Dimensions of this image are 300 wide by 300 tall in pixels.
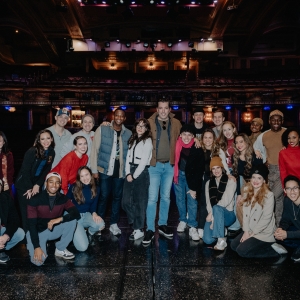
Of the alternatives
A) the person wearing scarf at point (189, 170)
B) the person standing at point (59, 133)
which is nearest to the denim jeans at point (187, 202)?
the person wearing scarf at point (189, 170)

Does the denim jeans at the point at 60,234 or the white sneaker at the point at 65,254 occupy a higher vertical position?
the denim jeans at the point at 60,234

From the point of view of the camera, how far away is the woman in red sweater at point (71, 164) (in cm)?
385

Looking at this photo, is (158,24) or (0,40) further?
(0,40)

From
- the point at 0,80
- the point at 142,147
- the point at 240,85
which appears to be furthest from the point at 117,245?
the point at 0,80

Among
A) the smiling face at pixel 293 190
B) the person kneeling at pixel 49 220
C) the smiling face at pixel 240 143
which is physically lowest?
the person kneeling at pixel 49 220

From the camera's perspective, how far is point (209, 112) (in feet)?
82.2

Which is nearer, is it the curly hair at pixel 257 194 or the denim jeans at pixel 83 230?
the curly hair at pixel 257 194

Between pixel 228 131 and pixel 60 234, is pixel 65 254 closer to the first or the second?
pixel 60 234

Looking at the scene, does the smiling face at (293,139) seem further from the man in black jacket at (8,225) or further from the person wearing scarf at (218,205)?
the man in black jacket at (8,225)

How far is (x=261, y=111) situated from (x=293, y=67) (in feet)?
29.2

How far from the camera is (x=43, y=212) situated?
3361mm

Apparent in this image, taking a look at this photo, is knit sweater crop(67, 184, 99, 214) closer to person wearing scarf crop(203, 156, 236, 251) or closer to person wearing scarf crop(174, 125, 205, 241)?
person wearing scarf crop(174, 125, 205, 241)

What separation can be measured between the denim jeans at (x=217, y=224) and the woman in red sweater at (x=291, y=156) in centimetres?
104

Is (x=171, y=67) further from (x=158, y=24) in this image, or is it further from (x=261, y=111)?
(x=261, y=111)
